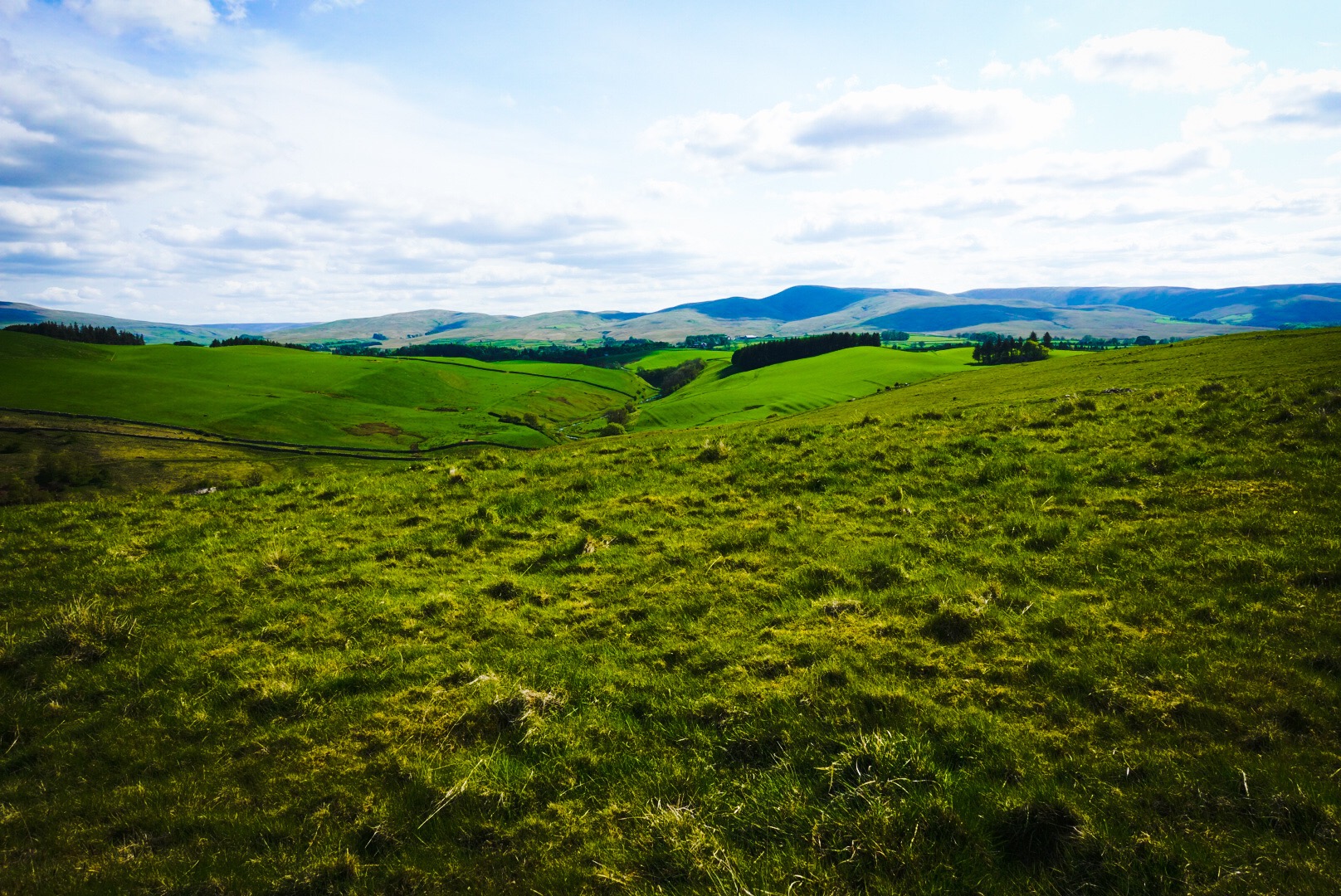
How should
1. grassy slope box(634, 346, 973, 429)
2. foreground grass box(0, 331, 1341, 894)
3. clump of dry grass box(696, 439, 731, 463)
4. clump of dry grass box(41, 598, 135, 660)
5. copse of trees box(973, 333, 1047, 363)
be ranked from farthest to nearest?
copse of trees box(973, 333, 1047, 363) < grassy slope box(634, 346, 973, 429) < clump of dry grass box(696, 439, 731, 463) < clump of dry grass box(41, 598, 135, 660) < foreground grass box(0, 331, 1341, 894)

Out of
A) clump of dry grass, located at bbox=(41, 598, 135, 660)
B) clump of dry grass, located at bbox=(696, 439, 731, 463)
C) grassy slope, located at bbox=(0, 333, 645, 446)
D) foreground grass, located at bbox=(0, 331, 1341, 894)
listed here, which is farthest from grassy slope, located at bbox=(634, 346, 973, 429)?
clump of dry grass, located at bbox=(41, 598, 135, 660)

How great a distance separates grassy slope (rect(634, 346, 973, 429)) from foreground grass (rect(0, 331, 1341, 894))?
97.5 metres

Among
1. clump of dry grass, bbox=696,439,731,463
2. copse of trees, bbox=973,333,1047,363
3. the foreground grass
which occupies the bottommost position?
the foreground grass

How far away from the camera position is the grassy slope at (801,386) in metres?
122

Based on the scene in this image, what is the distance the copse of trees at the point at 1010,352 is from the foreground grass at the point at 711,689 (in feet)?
523

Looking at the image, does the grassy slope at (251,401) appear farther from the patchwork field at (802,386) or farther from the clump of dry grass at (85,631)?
the clump of dry grass at (85,631)

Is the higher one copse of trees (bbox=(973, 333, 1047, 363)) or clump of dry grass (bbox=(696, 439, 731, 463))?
copse of trees (bbox=(973, 333, 1047, 363))

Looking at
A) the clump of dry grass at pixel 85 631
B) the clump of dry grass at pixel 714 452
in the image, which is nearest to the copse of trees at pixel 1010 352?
the clump of dry grass at pixel 714 452

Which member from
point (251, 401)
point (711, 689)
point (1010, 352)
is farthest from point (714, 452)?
point (251, 401)

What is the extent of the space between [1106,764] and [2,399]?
208053 mm

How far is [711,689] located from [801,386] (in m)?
135

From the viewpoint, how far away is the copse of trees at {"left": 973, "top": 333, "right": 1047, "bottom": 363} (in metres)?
155

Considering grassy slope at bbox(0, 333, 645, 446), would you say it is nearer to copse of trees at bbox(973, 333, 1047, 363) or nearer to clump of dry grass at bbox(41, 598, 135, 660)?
copse of trees at bbox(973, 333, 1047, 363)

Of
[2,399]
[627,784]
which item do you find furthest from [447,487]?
[2,399]
